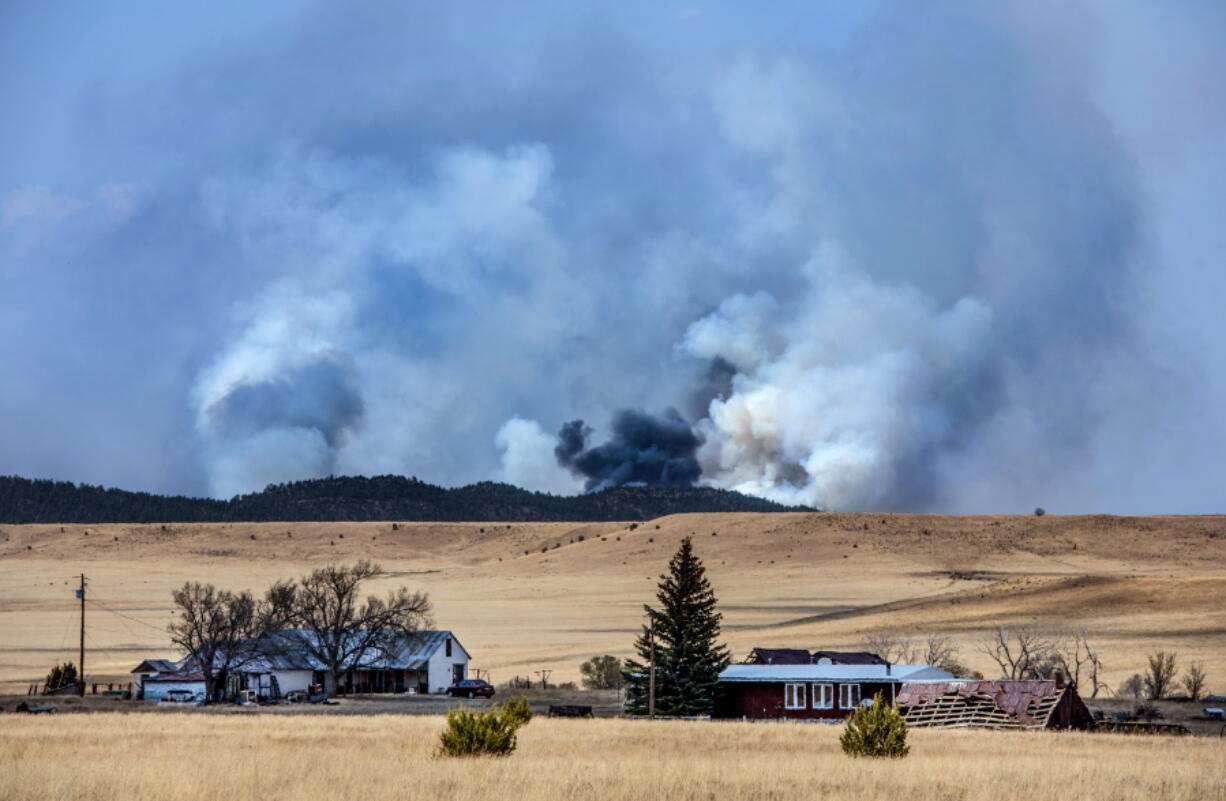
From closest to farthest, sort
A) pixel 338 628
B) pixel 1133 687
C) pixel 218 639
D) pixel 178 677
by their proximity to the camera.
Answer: pixel 1133 687, pixel 178 677, pixel 218 639, pixel 338 628

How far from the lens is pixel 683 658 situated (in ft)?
180

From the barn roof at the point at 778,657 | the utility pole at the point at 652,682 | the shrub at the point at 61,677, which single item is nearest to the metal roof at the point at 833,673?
the utility pole at the point at 652,682

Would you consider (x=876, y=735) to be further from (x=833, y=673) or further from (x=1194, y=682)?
(x=1194, y=682)

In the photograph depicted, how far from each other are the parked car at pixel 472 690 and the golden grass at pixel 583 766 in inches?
968

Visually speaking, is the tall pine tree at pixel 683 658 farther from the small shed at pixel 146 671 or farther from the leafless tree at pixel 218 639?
the small shed at pixel 146 671

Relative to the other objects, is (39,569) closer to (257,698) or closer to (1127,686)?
(257,698)

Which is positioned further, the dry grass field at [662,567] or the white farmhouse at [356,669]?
the dry grass field at [662,567]

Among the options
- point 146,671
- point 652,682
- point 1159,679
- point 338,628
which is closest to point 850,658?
point 1159,679

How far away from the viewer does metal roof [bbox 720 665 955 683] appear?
53.9m

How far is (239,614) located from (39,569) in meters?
75.5

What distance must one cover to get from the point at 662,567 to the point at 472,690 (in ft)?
216

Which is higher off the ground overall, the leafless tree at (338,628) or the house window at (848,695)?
the leafless tree at (338,628)

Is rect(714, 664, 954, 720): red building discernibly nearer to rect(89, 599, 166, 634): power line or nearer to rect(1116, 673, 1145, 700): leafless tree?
rect(1116, 673, 1145, 700): leafless tree

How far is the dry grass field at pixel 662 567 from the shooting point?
83.3 metres
